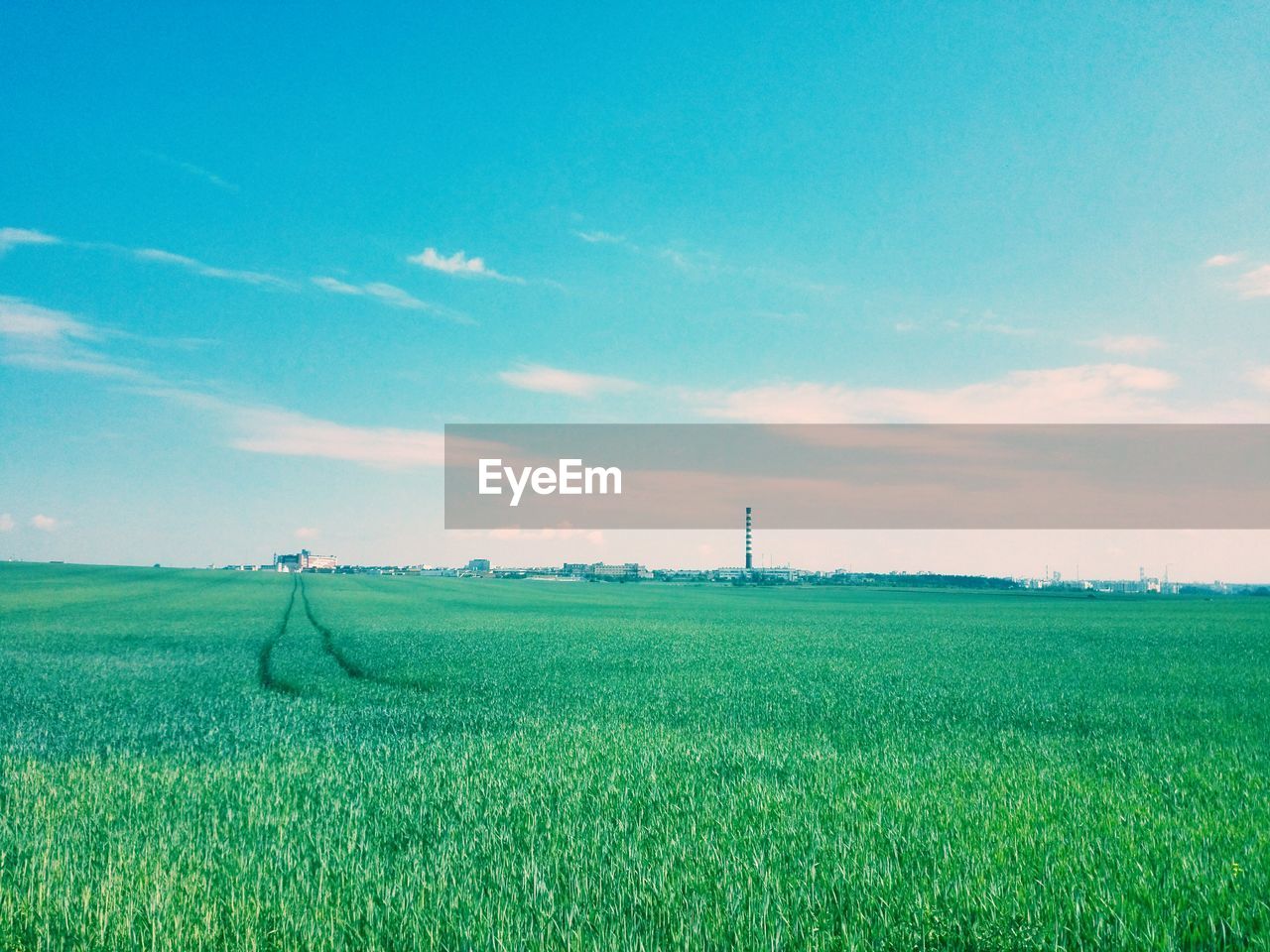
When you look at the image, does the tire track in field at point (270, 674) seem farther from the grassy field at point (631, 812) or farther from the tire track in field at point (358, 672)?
the tire track in field at point (358, 672)

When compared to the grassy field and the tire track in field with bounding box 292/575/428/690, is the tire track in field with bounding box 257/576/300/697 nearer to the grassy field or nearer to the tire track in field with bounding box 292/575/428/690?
the grassy field

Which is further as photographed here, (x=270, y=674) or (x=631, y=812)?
(x=270, y=674)

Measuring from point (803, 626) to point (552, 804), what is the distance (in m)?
39.4

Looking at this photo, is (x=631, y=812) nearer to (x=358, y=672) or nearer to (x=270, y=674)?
(x=358, y=672)

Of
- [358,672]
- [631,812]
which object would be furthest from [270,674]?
[631,812]

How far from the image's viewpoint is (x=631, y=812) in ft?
28.5

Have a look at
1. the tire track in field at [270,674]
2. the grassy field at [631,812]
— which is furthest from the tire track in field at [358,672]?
the tire track in field at [270,674]

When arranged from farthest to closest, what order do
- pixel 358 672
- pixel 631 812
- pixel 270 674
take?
1. pixel 358 672
2. pixel 270 674
3. pixel 631 812

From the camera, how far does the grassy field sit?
5.86 meters

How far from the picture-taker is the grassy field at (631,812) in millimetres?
5863

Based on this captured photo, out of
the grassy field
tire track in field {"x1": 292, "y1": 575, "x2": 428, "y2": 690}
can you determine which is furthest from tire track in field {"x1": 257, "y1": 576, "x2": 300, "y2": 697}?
tire track in field {"x1": 292, "y1": 575, "x2": 428, "y2": 690}

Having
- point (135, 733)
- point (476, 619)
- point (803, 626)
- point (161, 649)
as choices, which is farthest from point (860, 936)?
point (476, 619)

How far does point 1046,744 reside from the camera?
501 inches

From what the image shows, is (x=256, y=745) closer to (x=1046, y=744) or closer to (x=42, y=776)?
(x=42, y=776)
